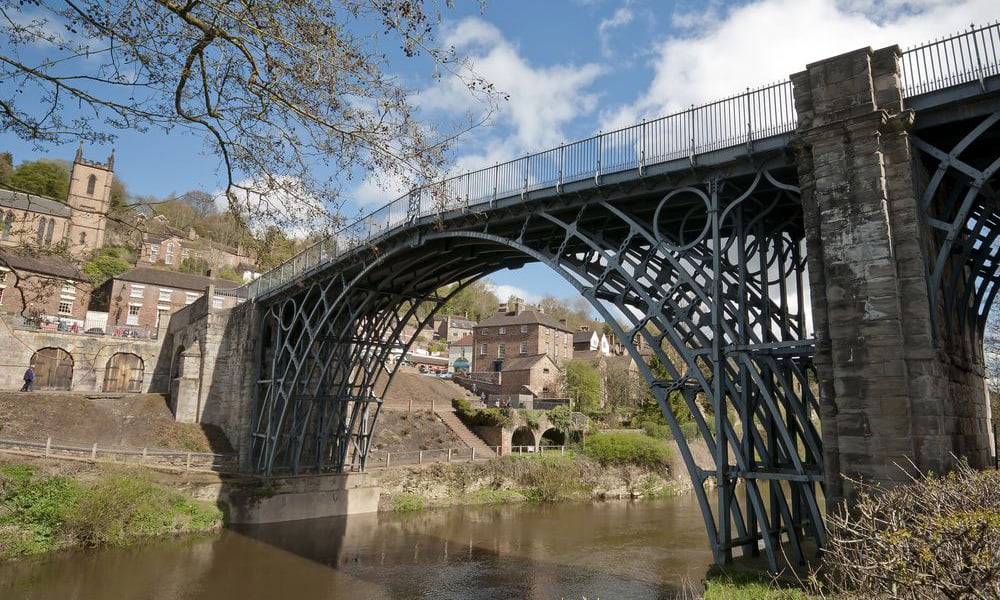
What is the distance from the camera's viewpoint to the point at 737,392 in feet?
33.4

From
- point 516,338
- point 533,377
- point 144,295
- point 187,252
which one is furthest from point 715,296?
point 187,252

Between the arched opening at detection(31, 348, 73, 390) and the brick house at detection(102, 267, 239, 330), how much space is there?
10157mm

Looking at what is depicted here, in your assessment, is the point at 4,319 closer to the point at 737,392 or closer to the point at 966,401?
the point at 737,392

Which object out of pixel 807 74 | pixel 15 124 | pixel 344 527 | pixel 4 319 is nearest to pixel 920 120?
pixel 807 74

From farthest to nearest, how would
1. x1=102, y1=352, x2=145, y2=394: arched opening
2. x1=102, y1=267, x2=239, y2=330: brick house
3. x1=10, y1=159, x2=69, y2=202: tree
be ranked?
x1=10, y1=159, x2=69, y2=202: tree < x1=102, y1=267, x2=239, y2=330: brick house < x1=102, y1=352, x2=145, y2=394: arched opening

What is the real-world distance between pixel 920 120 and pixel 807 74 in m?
1.62

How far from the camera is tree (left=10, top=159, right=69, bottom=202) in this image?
51.8m

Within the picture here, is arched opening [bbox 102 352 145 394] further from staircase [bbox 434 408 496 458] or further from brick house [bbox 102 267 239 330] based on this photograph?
staircase [bbox 434 408 496 458]

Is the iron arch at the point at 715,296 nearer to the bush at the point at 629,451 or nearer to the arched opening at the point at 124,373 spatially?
the bush at the point at 629,451

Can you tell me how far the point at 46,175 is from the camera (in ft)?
165

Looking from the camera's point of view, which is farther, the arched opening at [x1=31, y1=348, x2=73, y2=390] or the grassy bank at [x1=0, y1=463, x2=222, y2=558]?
the arched opening at [x1=31, y1=348, x2=73, y2=390]

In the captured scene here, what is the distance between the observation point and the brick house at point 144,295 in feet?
149

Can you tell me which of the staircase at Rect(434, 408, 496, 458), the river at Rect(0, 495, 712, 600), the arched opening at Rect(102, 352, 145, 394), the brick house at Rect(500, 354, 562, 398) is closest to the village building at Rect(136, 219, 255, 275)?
the arched opening at Rect(102, 352, 145, 394)

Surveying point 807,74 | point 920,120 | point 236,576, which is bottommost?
point 236,576
